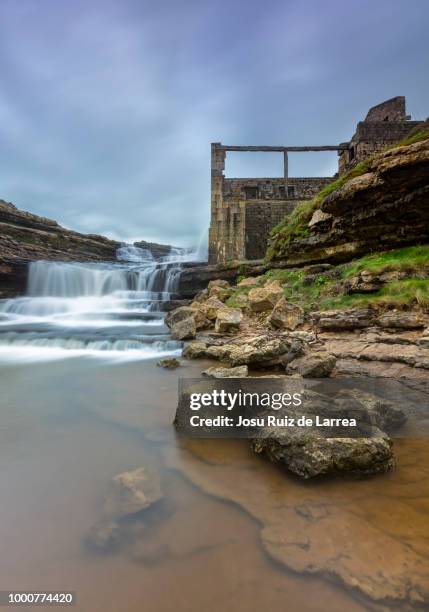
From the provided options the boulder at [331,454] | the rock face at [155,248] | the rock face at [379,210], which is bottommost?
the boulder at [331,454]

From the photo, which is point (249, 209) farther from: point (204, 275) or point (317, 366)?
point (317, 366)

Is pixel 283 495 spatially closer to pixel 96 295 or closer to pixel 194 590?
pixel 194 590

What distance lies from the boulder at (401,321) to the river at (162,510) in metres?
3.13

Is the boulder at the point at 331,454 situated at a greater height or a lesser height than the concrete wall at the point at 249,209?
lesser

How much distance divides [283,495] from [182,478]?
2.63 feet

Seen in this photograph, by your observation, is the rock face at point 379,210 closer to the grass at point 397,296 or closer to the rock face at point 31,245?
the grass at point 397,296

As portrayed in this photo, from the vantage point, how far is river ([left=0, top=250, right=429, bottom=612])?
1.61 metres

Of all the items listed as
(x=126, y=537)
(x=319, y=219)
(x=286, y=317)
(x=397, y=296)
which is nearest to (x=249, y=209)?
(x=319, y=219)

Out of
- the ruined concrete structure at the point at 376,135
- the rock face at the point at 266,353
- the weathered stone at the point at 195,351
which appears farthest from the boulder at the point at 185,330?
the ruined concrete structure at the point at 376,135

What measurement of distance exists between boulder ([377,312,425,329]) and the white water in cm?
455

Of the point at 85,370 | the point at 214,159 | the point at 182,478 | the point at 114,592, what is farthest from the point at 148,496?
the point at 214,159

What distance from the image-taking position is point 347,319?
6.51m

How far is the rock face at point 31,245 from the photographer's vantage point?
58.1 ft

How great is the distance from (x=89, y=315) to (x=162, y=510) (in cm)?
1256
